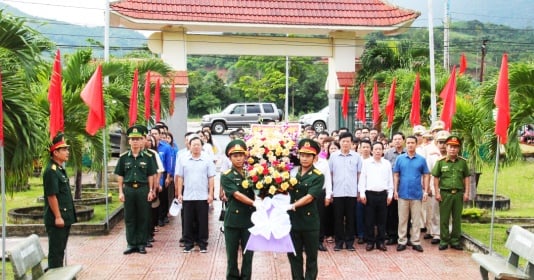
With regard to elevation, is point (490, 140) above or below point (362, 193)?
above

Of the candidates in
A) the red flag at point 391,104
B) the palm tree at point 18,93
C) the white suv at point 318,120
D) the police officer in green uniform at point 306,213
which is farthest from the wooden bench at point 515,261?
the white suv at point 318,120

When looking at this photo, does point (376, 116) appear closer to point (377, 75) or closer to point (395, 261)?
point (377, 75)

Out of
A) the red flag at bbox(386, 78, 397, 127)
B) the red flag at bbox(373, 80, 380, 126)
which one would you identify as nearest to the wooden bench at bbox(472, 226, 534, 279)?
the red flag at bbox(386, 78, 397, 127)

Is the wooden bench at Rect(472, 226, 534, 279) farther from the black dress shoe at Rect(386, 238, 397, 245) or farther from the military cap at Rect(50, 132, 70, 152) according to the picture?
the military cap at Rect(50, 132, 70, 152)

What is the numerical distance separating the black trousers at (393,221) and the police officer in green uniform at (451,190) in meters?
0.67

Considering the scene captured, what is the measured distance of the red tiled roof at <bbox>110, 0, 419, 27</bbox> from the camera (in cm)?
1708

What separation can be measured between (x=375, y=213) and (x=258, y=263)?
1935 mm

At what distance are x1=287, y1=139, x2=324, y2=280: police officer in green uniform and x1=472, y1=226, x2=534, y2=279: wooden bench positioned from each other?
179 centimetres

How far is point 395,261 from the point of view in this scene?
8.95 metres

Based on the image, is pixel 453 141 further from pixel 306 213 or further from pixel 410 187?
pixel 306 213

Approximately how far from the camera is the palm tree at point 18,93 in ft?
23.8

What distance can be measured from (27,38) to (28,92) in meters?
0.62

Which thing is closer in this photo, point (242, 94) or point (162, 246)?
point (162, 246)

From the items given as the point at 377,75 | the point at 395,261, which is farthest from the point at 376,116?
the point at 395,261
